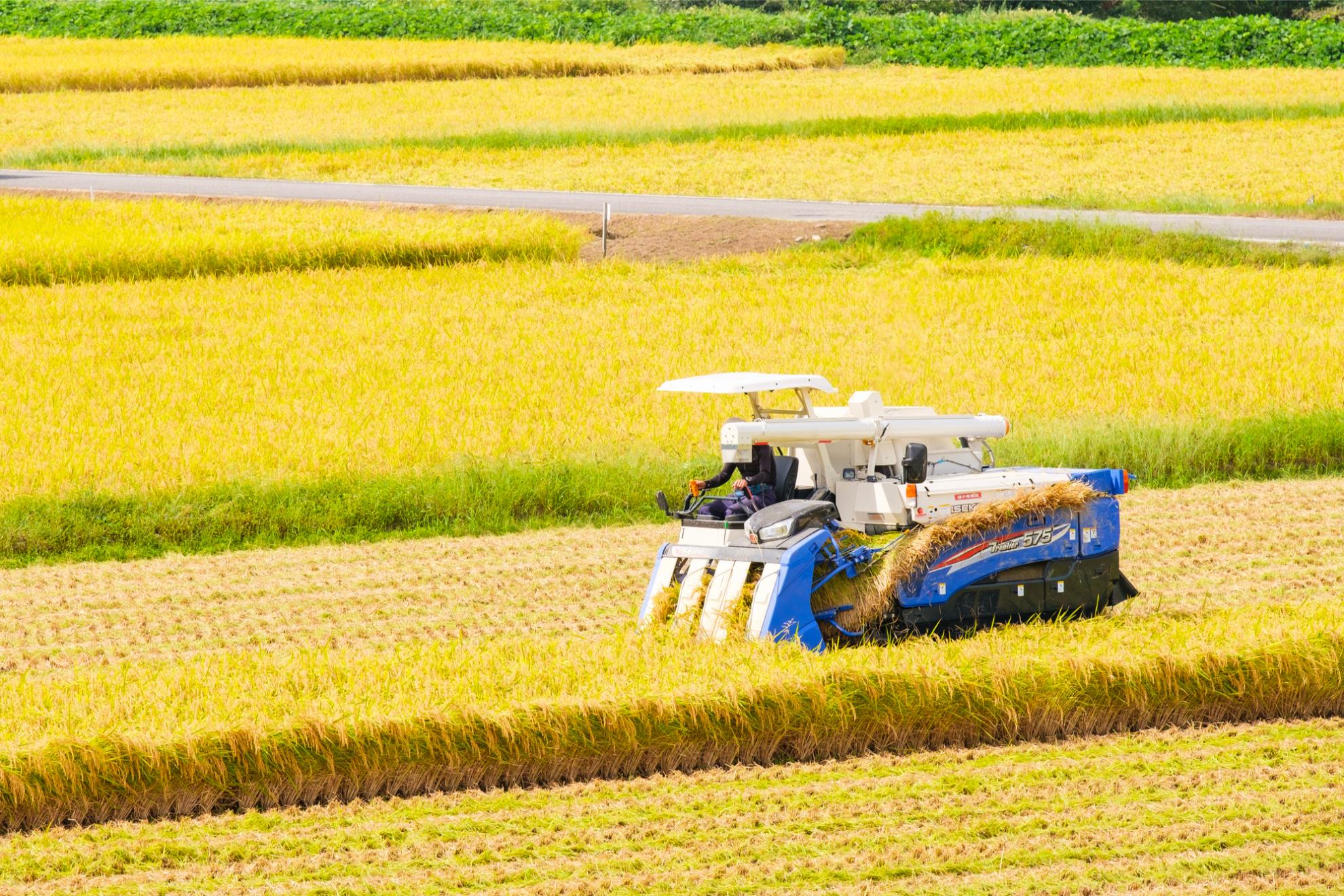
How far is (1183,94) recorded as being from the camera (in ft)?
128

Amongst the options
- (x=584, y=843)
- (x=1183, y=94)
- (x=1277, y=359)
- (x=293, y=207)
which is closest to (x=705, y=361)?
(x=1277, y=359)

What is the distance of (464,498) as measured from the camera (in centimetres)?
1321

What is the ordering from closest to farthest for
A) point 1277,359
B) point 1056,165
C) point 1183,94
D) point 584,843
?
1. point 584,843
2. point 1277,359
3. point 1056,165
4. point 1183,94

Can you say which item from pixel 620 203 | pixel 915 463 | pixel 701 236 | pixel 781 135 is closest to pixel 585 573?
pixel 915 463

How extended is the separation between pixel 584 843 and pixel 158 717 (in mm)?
2209

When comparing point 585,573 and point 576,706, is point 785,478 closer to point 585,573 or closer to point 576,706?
point 576,706

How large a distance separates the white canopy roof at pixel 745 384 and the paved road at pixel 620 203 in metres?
15.7

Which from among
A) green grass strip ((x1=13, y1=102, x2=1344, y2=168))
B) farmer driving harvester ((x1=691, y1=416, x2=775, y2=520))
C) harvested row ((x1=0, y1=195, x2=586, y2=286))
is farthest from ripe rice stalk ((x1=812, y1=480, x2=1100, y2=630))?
green grass strip ((x1=13, y1=102, x2=1344, y2=168))

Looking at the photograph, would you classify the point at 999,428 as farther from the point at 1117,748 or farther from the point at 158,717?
the point at 158,717

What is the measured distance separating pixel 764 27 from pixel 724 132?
60.1 ft

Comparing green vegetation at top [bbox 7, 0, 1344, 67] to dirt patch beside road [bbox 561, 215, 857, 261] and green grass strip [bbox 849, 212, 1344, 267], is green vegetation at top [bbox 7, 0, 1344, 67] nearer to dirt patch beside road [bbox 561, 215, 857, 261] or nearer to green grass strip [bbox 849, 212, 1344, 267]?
dirt patch beside road [bbox 561, 215, 857, 261]

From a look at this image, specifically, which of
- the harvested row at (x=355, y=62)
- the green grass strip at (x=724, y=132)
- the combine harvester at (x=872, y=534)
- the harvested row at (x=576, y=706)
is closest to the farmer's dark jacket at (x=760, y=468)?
the combine harvester at (x=872, y=534)

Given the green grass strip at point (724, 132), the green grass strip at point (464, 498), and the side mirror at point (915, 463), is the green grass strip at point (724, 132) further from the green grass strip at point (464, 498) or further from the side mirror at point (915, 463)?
the side mirror at point (915, 463)

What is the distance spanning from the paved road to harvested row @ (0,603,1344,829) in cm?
1589
